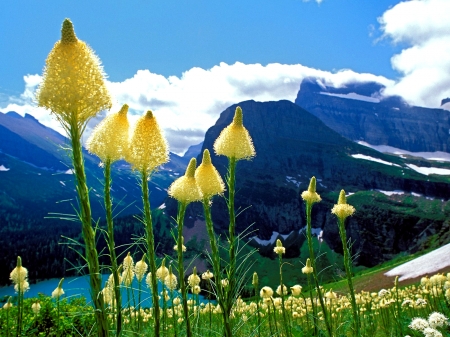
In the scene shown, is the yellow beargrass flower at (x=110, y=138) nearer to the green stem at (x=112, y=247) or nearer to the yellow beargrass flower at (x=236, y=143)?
the green stem at (x=112, y=247)

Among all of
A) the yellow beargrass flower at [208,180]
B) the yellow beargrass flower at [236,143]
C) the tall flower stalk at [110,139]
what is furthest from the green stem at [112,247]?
the yellow beargrass flower at [236,143]

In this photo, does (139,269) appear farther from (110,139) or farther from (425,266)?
(425,266)

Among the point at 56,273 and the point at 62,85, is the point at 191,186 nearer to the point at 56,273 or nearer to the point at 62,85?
the point at 62,85

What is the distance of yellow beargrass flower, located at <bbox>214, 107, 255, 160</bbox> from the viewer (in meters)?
5.32

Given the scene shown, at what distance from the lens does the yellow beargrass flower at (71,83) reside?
332cm

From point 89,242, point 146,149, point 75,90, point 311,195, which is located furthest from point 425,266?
point 75,90

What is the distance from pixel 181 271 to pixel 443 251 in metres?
89.1

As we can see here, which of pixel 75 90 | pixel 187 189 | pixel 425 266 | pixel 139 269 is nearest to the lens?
pixel 75 90

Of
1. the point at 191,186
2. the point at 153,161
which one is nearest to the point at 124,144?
the point at 153,161

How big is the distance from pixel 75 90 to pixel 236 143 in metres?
2.54

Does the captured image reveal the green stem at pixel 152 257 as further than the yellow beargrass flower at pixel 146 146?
No

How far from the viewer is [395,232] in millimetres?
178625

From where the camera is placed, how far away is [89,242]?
3107 millimetres

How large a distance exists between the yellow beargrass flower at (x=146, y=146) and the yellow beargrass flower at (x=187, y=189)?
2.37ft
